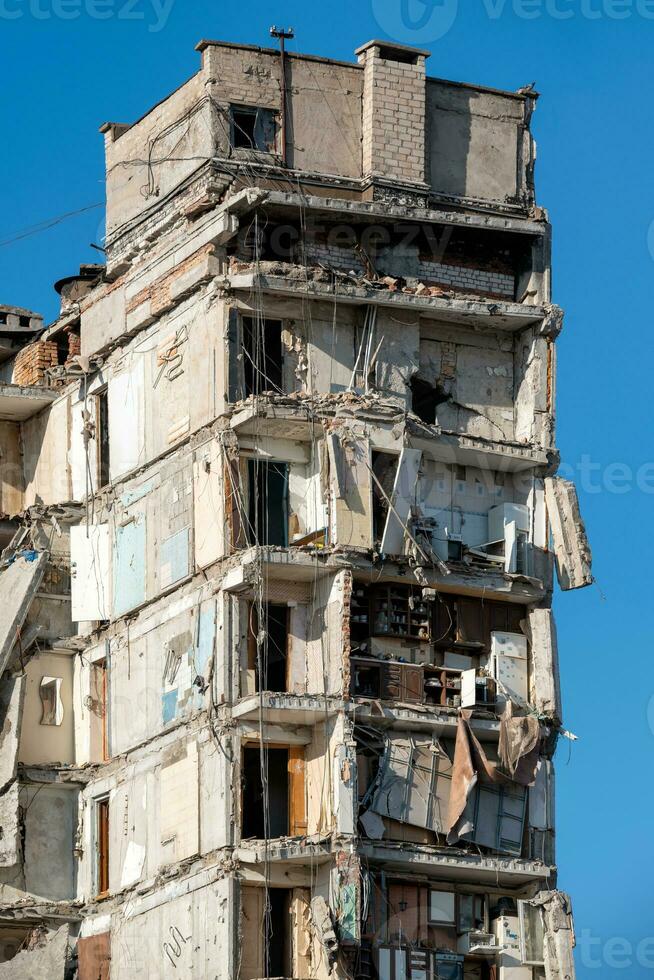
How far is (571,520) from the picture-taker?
4431cm

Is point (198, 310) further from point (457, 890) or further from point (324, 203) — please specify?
point (457, 890)

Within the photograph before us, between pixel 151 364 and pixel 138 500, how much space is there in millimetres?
2518

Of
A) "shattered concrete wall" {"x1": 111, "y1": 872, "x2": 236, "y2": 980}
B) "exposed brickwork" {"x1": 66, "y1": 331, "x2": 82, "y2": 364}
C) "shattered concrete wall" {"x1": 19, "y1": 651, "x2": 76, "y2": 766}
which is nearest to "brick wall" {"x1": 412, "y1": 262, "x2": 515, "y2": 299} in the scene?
"exposed brickwork" {"x1": 66, "y1": 331, "x2": 82, "y2": 364}

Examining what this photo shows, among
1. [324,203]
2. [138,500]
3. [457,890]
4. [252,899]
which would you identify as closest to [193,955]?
[252,899]

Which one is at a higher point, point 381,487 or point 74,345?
point 74,345

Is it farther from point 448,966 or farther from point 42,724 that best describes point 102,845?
point 448,966

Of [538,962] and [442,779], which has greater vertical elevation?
[442,779]

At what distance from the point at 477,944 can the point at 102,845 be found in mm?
7485

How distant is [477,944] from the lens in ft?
138

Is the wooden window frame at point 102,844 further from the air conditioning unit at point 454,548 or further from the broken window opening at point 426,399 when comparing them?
the broken window opening at point 426,399

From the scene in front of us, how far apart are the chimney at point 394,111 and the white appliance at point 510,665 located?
847 cm

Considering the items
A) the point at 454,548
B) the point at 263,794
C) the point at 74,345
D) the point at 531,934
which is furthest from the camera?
the point at 74,345

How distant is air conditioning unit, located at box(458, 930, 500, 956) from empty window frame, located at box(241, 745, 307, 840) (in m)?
3.39

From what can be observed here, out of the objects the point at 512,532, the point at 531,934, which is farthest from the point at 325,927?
the point at 512,532
